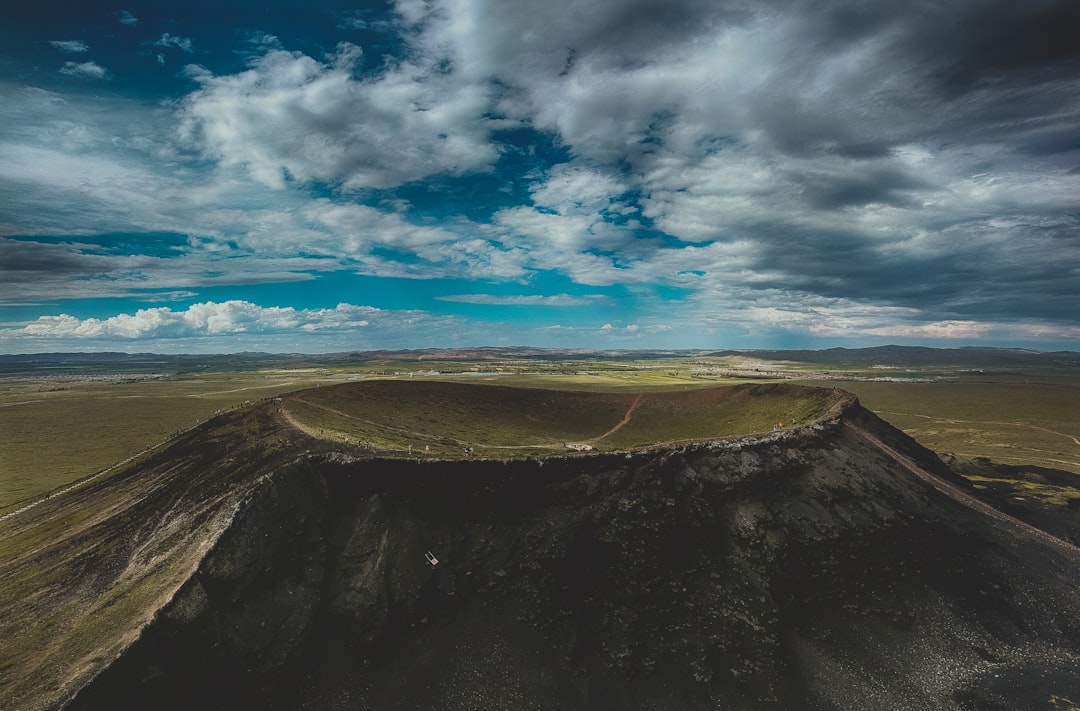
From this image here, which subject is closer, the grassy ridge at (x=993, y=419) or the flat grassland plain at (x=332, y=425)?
the flat grassland plain at (x=332, y=425)

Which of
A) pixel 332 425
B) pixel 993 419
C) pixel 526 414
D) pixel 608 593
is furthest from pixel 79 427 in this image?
pixel 993 419

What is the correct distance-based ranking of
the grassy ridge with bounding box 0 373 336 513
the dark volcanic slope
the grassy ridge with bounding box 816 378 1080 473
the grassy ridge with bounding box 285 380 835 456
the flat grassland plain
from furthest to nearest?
the grassy ridge with bounding box 816 378 1080 473 → the grassy ridge with bounding box 0 373 336 513 → the flat grassland plain → the grassy ridge with bounding box 285 380 835 456 → the dark volcanic slope

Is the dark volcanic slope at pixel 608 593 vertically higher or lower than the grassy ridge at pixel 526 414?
lower

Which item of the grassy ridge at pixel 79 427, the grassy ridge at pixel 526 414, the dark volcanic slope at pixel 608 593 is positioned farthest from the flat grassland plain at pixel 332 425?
the dark volcanic slope at pixel 608 593

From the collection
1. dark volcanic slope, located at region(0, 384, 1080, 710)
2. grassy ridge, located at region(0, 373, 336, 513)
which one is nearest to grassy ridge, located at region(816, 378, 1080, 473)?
dark volcanic slope, located at region(0, 384, 1080, 710)

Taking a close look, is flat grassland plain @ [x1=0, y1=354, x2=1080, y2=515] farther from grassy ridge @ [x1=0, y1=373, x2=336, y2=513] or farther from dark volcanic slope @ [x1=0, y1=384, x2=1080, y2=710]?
dark volcanic slope @ [x1=0, y1=384, x2=1080, y2=710]

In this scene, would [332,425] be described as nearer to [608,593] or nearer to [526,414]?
[608,593]

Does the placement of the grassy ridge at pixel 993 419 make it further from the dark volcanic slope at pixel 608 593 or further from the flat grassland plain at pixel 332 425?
the dark volcanic slope at pixel 608 593

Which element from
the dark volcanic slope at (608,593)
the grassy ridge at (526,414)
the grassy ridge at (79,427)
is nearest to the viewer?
the dark volcanic slope at (608,593)

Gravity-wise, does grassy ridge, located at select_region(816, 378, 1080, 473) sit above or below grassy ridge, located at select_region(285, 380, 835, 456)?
below

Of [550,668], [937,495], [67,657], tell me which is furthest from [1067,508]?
[67,657]
